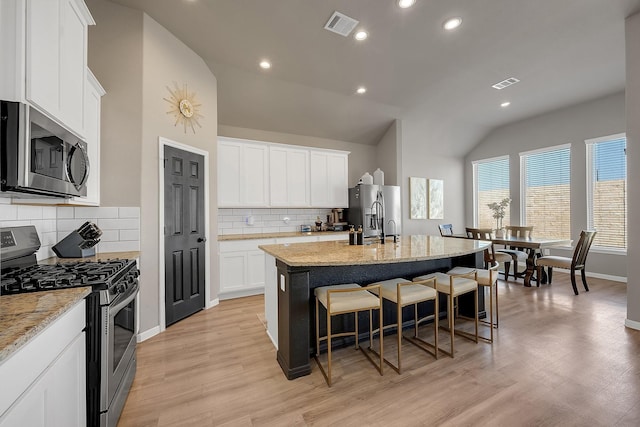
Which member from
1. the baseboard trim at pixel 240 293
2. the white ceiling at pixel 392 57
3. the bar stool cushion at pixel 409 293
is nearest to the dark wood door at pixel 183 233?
the baseboard trim at pixel 240 293

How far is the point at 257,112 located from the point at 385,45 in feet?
7.53

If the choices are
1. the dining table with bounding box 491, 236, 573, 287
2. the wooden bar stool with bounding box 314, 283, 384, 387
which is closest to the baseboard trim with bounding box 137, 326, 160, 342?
the wooden bar stool with bounding box 314, 283, 384, 387

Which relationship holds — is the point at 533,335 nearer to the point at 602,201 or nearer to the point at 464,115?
the point at 602,201

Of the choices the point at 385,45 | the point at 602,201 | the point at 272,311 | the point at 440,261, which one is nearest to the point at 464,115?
the point at 602,201

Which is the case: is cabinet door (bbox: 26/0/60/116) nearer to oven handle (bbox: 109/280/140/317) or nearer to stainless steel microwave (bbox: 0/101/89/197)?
stainless steel microwave (bbox: 0/101/89/197)

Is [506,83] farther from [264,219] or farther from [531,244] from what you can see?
[264,219]

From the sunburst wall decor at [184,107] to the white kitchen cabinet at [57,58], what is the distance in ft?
3.97

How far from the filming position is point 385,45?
328 centimetres

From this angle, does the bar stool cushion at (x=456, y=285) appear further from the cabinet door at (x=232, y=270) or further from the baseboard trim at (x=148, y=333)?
the baseboard trim at (x=148, y=333)

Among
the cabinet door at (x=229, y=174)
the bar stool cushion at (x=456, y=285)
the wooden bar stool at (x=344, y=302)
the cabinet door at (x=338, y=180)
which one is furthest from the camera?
the cabinet door at (x=338, y=180)

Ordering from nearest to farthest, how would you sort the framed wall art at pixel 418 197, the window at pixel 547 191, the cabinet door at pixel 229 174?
the cabinet door at pixel 229 174
the window at pixel 547 191
the framed wall art at pixel 418 197

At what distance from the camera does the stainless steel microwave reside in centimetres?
118

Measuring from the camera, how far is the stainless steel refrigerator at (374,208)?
504 centimetres

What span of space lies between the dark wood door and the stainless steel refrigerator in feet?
9.27
